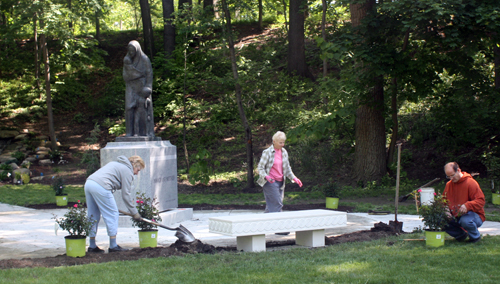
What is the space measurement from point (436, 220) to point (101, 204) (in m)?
4.44

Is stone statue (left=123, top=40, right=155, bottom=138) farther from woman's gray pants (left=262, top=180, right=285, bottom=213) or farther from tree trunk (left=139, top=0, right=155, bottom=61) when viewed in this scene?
tree trunk (left=139, top=0, right=155, bottom=61)

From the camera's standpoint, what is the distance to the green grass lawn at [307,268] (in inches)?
177

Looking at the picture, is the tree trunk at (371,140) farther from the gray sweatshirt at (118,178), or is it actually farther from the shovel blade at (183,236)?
the gray sweatshirt at (118,178)

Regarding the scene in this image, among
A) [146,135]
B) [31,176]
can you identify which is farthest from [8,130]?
[146,135]

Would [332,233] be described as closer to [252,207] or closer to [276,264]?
[276,264]

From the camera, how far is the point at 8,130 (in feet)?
70.6

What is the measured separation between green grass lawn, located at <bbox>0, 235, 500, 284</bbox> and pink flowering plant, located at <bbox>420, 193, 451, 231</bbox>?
0.29 m

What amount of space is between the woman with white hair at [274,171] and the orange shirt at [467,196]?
7.30ft

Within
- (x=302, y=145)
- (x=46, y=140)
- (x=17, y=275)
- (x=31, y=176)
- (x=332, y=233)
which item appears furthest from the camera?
(x=46, y=140)

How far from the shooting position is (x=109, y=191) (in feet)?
19.6

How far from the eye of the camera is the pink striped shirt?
709 cm

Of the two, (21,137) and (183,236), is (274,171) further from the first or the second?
(21,137)

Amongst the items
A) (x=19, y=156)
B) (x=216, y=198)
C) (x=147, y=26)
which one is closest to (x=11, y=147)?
(x=19, y=156)

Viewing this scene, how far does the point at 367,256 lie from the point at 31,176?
15866 millimetres
